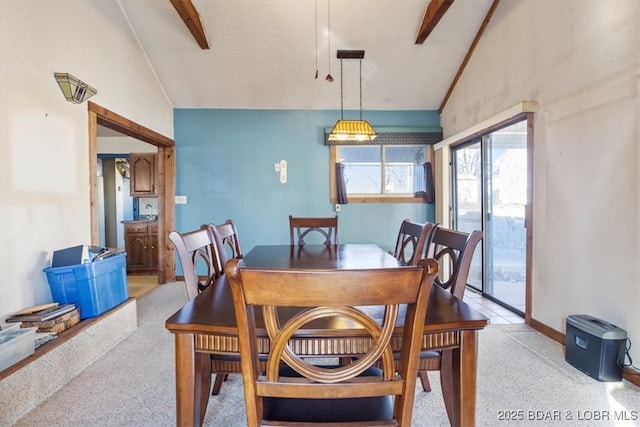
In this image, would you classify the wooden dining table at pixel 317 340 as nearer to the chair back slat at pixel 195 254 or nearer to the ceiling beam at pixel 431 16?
the chair back slat at pixel 195 254

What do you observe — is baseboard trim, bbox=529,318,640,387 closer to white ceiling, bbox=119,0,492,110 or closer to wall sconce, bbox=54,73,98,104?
white ceiling, bbox=119,0,492,110

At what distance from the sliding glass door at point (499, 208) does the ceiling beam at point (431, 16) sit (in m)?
1.30

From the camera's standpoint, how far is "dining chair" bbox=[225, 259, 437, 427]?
732 millimetres

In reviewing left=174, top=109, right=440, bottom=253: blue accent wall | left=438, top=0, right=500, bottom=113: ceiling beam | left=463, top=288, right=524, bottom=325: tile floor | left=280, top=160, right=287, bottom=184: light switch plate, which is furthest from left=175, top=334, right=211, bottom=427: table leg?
left=438, top=0, right=500, bottom=113: ceiling beam

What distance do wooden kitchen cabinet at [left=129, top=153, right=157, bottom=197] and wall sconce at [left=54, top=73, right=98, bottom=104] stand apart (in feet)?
7.62

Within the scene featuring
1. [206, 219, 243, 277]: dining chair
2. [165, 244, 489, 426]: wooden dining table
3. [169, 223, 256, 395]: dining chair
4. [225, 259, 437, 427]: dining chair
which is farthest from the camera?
[206, 219, 243, 277]: dining chair

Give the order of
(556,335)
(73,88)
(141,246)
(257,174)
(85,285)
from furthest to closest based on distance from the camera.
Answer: (141,246), (257,174), (556,335), (73,88), (85,285)

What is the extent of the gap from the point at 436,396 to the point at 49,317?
2.49 meters

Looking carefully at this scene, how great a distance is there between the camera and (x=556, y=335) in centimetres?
268

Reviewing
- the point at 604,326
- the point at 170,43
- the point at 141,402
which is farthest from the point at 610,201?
the point at 170,43

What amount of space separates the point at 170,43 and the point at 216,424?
3.83m

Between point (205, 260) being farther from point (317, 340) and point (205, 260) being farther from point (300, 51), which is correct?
point (300, 51)

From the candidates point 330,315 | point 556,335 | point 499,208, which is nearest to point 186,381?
point 330,315

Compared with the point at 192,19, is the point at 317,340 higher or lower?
lower
